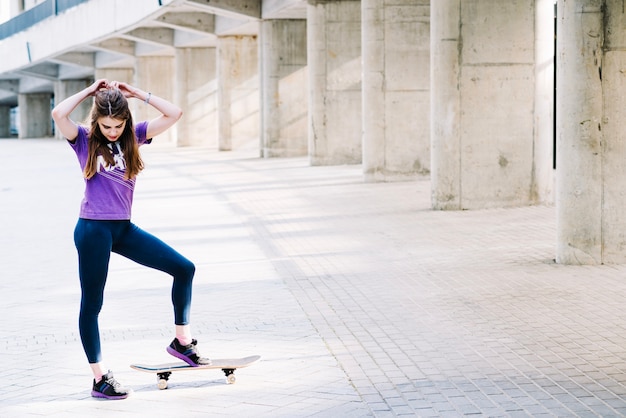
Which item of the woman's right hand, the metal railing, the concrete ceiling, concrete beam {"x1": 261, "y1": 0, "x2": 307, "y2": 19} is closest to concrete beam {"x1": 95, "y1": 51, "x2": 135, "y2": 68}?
the concrete ceiling

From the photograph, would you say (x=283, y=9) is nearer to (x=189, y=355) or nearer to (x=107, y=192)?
(x=189, y=355)

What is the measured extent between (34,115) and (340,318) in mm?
69720

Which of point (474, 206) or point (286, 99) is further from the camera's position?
point (286, 99)

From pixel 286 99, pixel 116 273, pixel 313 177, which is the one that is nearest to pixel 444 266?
pixel 116 273

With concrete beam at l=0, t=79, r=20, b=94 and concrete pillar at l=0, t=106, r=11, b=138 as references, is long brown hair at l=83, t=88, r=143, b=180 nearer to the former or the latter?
concrete beam at l=0, t=79, r=20, b=94

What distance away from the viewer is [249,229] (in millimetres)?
15969

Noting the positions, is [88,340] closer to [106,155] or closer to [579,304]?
[106,155]

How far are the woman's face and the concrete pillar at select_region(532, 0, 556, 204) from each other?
12775 millimetres

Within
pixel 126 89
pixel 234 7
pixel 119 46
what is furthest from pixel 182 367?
pixel 119 46

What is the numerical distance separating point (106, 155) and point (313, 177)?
20.2 m

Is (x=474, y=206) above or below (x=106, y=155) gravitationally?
below

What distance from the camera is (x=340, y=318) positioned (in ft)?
29.8

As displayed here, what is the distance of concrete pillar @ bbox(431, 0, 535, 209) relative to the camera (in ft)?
59.3

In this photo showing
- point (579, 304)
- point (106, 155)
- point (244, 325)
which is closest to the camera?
point (106, 155)
